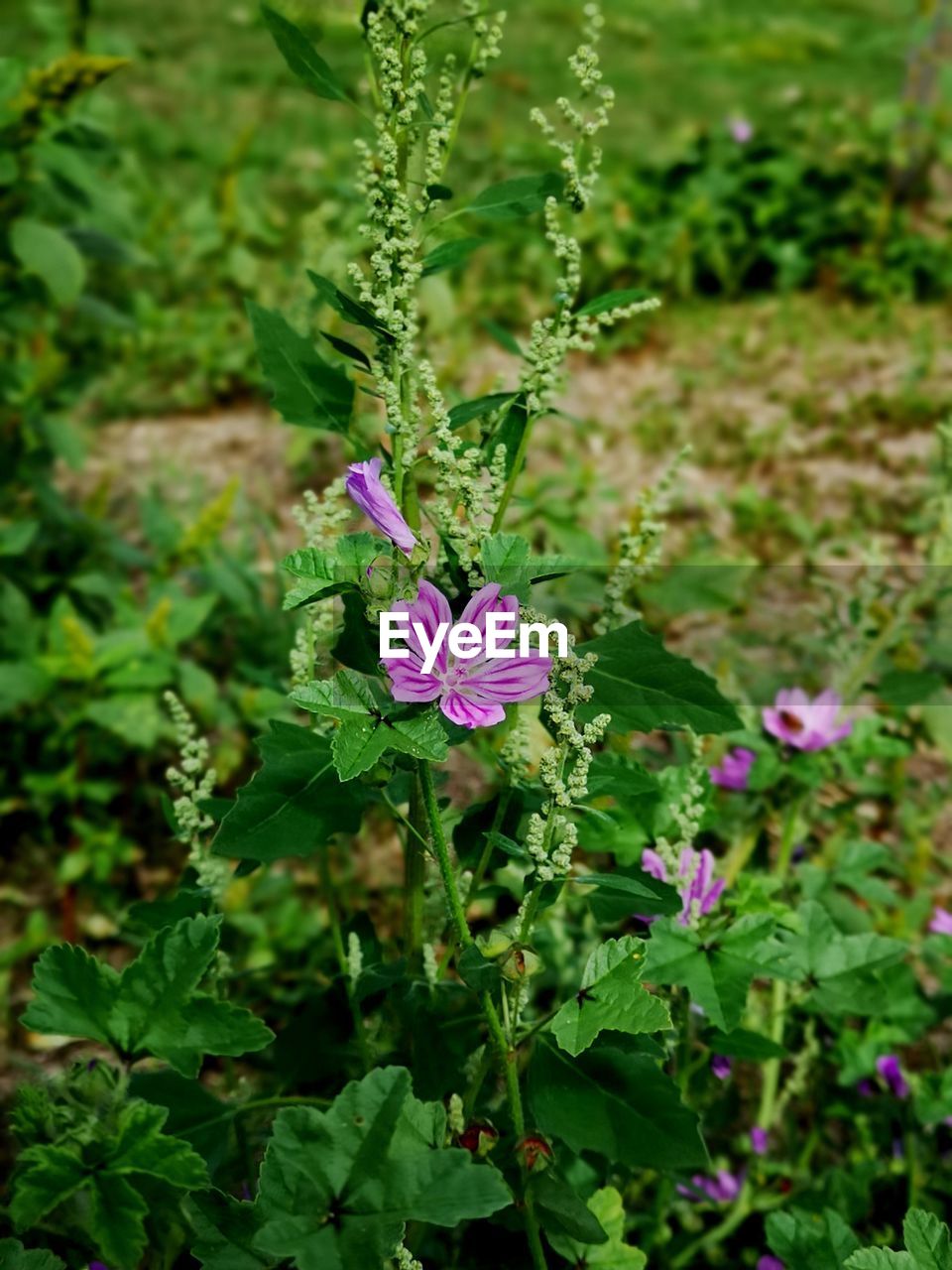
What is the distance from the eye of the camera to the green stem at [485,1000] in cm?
94

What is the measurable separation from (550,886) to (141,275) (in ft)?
10.9

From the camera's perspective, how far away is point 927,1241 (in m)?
0.99

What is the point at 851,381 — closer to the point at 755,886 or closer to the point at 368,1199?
the point at 755,886

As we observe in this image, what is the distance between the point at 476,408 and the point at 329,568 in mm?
294

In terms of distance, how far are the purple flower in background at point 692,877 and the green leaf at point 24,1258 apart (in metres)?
0.64

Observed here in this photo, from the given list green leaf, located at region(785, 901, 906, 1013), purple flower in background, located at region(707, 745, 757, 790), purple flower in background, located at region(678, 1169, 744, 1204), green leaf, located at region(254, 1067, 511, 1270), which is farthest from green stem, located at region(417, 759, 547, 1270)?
purple flower in background, located at region(707, 745, 757, 790)

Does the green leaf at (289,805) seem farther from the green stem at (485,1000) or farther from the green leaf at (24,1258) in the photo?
the green leaf at (24,1258)

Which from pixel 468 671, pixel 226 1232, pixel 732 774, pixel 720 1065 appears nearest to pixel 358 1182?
pixel 226 1232

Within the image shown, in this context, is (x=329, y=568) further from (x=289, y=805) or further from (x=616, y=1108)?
(x=616, y=1108)

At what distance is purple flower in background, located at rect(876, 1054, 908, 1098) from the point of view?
5.45ft

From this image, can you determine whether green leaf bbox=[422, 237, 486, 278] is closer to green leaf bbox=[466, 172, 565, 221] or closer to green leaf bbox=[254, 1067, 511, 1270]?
green leaf bbox=[466, 172, 565, 221]

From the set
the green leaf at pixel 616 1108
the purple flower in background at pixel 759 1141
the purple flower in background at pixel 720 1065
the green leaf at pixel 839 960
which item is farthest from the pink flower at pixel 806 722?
the green leaf at pixel 616 1108

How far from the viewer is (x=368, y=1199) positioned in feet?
2.89

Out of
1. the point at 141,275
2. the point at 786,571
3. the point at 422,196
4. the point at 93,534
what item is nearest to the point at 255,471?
the point at 93,534
